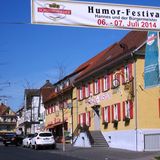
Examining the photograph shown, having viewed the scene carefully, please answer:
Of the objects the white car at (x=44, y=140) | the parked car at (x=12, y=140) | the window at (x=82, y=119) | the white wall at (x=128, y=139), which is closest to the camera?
the white wall at (x=128, y=139)

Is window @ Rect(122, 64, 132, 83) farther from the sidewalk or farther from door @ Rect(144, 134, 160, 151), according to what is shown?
the sidewalk

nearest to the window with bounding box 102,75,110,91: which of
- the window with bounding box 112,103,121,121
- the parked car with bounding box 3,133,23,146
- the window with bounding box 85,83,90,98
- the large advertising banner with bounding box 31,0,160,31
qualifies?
the window with bounding box 112,103,121,121

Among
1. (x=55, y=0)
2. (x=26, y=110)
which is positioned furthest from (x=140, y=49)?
(x=26, y=110)

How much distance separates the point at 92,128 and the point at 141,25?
25.5 meters

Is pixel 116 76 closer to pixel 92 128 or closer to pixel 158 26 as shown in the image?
pixel 92 128

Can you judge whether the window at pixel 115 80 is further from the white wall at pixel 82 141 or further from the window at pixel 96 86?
the white wall at pixel 82 141

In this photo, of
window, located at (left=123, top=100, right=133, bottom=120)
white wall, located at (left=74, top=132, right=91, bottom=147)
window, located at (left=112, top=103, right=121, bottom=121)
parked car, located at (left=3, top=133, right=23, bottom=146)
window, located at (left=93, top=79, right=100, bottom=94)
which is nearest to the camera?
window, located at (left=123, top=100, right=133, bottom=120)

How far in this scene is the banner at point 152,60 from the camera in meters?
25.1

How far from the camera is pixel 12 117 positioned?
5999 inches

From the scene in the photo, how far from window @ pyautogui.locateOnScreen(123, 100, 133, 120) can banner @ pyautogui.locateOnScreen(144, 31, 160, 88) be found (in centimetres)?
1101

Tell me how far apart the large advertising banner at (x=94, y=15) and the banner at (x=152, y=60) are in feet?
5.79

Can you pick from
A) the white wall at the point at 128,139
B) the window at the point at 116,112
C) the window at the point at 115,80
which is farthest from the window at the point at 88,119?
the window at the point at 115,80

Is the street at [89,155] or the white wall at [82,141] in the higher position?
the white wall at [82,141]

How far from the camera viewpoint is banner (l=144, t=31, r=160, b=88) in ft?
82.2
